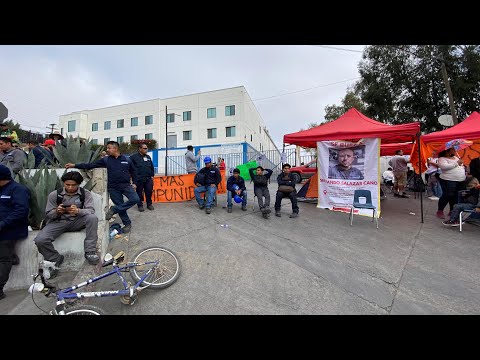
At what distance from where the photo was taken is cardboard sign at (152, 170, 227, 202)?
7711 millimetres

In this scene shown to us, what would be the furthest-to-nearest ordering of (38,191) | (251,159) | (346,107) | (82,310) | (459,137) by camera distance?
(346,107) < (251,159) < (459,137) < (38,191) < (82,310)

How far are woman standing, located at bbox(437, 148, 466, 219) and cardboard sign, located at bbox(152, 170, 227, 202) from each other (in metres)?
7.03

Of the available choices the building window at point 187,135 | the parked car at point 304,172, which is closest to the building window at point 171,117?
the building window at point 187,135

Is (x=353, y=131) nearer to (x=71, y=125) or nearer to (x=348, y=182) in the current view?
(x=348, y=182)

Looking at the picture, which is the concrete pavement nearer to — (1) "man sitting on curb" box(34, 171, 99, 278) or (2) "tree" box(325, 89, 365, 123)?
(1) "man sitting on curb" box(34, 171, 99, 278)

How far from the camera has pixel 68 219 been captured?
11.6 feet

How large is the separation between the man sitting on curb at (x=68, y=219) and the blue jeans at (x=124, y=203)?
1140mm

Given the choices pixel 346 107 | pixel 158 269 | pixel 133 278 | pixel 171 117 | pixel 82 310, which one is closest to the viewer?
pixel 82 310

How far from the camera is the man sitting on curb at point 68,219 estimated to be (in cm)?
332

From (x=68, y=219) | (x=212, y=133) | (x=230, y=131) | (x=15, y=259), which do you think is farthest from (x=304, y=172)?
(x=212, y=133)

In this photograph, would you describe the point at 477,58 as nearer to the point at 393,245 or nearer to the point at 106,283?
the point at 393,245

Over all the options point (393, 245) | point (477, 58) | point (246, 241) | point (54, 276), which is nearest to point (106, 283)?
point (54, 276)

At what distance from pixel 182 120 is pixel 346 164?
3170 cm
